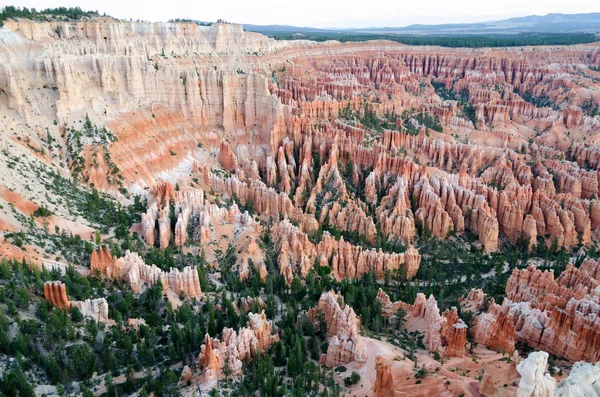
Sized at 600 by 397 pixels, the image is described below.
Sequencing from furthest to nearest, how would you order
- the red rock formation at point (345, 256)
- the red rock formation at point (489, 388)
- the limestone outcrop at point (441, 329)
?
the red rock formation at point (345, 256)
the limestone outcrop at point (441, 329)
the red rock formation at point (489, 388)

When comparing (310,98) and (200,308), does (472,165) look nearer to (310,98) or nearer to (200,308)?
(310,98)

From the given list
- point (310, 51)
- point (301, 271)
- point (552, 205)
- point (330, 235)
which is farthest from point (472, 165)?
point (310, 51)

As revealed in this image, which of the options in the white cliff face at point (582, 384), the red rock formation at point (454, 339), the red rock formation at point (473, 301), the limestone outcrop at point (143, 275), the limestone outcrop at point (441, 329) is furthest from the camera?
the red rock formation at point (473, 301)

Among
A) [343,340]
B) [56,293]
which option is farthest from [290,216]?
[56,293]

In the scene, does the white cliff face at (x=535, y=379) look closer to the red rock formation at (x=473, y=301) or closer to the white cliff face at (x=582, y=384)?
the white cliff face at (x=582, y=384)

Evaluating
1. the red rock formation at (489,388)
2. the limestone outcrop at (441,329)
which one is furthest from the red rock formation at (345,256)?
the red rock formation at (489,388)

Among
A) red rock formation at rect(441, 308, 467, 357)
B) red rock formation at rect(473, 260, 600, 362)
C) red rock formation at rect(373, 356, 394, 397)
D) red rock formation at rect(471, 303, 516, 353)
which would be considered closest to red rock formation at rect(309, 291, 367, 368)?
red rock formation at rect(373, 356, 394, 397)
